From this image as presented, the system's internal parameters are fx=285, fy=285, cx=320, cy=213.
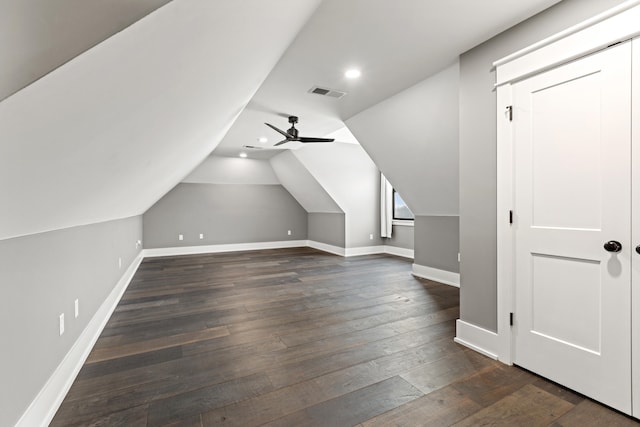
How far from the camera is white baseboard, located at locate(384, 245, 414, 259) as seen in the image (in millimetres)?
6267

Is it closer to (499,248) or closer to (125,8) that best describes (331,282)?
(499,248)

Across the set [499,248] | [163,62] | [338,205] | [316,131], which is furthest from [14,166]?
[338,205]

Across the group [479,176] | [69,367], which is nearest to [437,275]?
[479,176]

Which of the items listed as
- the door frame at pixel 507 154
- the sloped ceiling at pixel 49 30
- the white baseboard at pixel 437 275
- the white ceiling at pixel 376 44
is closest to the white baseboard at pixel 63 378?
the sloped ceiling at pixel 49 30

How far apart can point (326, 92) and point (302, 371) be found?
2634 mm

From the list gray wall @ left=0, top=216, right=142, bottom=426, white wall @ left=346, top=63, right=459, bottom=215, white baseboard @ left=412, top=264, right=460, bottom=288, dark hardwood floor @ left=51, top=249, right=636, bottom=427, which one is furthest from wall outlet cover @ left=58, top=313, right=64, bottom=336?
white baseboard @ left=412, top=264, right=460, bottom=288

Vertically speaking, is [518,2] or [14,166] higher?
[518,2]

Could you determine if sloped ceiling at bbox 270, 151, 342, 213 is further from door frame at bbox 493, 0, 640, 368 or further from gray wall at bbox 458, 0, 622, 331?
door frame at bbox 493, 0, 640, 368

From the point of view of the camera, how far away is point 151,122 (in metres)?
1.47

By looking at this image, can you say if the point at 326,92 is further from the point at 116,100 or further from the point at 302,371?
the point at 302,371

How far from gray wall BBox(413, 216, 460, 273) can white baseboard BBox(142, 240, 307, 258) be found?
13.8 ft

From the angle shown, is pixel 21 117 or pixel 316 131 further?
pixel 316 131

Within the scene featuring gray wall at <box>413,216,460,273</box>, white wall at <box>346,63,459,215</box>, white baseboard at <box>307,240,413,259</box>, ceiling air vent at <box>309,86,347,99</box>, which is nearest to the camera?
white wall at <box>346,63,459,215</box>

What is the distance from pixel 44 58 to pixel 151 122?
0.94m
